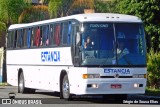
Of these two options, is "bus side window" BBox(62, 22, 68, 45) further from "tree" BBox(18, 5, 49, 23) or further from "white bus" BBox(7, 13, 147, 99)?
"tree" BBox(18, 5, 49, 23)

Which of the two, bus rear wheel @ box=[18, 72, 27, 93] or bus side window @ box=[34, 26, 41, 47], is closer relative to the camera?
bus side window @ box=[34, 26, 41, 47]

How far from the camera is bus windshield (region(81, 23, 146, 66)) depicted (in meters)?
19.4

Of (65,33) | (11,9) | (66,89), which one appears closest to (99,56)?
(66,89)

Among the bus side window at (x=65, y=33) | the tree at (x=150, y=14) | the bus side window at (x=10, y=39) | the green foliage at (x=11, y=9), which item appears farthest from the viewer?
the green foliage at (x=11, y=9)

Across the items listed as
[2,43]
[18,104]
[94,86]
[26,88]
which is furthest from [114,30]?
[2,43]

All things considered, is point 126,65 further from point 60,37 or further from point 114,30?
point 60,37

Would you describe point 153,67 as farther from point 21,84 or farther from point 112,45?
A: point 112,45

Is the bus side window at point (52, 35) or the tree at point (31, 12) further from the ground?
the tree at point (31, 12)

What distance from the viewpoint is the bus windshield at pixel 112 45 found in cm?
1938

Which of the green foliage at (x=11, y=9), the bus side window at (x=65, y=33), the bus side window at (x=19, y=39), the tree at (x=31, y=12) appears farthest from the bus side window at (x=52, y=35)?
the green foliage at (x=11, y=9)

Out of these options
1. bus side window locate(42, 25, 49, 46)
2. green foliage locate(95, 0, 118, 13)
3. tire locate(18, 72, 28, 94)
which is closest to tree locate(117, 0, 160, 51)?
tire locate(18, 72, 28, 94)

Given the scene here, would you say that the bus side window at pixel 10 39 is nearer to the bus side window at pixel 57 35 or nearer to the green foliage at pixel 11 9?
the bus side window at pixel 57 35

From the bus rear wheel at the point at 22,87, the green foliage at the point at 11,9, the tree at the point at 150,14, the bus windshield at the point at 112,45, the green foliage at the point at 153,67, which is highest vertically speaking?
the green foliage at the point at 11,9

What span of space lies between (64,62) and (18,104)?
2.57 metres
